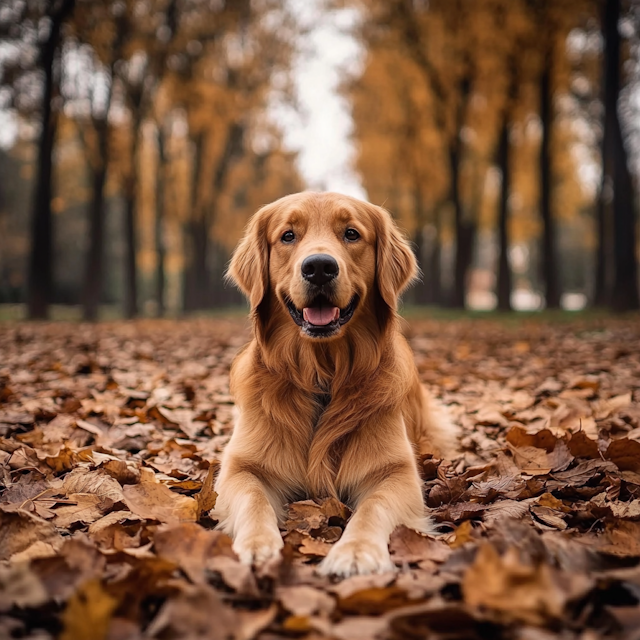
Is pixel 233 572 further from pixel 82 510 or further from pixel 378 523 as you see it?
pixel 82 510

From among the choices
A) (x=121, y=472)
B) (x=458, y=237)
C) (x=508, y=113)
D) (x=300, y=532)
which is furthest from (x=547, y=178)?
(x=300, y=532)

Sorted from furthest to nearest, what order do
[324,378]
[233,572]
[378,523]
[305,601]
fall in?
[324,378] < [378,523] < [233,572] < [305,601]

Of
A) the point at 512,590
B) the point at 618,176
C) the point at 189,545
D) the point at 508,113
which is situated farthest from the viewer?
the point at 508,113

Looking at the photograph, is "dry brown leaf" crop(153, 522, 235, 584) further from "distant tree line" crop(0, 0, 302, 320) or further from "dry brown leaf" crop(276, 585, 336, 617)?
"distant tree line" crop(0, 0, 302, 320)

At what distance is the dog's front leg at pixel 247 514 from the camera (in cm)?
203

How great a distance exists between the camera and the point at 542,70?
15.7m

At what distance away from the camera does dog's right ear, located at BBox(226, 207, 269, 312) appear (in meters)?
3.37

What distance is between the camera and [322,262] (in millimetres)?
2852

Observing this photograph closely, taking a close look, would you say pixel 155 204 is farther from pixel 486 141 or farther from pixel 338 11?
pixel 486 141

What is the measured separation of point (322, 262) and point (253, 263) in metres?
0.72

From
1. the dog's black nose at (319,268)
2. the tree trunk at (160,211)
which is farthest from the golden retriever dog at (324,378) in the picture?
the tree trunk at (160,211)

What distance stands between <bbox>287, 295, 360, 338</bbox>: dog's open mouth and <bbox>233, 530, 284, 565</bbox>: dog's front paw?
1084 millimetres

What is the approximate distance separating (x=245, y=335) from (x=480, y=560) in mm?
9951

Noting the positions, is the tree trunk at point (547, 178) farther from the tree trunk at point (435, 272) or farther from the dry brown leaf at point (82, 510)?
the dry brown leaf at point (82, 510)
